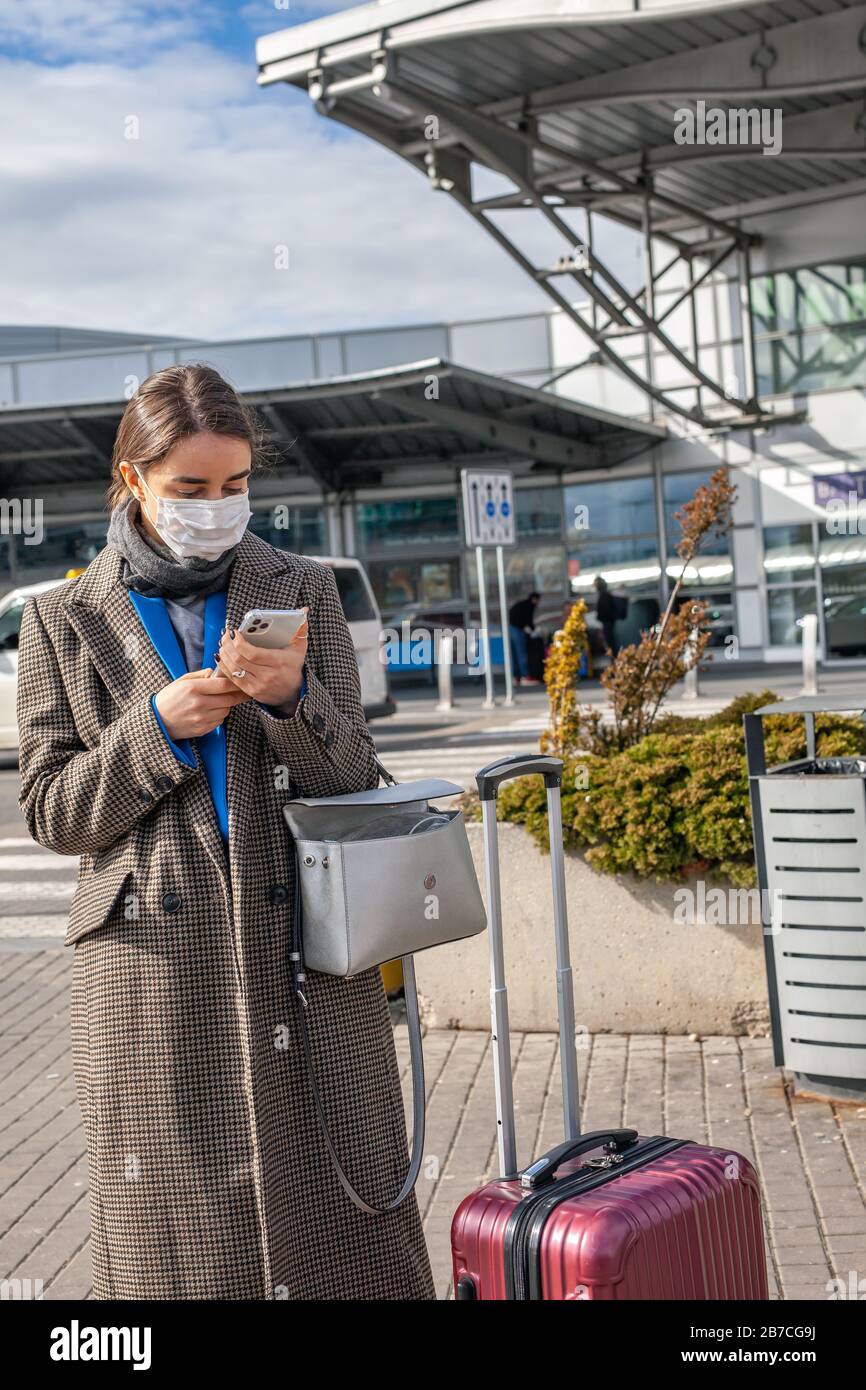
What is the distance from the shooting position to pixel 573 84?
1841 cm

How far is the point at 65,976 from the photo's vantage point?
7.63 meters

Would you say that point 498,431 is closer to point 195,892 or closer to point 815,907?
point 815,907

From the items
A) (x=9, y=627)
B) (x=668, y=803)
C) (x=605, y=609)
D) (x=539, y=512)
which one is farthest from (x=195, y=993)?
(x=539, y=512)

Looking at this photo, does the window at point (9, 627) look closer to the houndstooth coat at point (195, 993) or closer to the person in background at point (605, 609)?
the person in background at point (605, 609)

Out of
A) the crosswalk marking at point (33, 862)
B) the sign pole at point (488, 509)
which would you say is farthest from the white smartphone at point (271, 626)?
the sign pole at point (488, 509)

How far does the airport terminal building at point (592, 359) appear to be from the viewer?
685 inches

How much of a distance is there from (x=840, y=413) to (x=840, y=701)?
2229cm

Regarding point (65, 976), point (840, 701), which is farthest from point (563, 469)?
point (840, 701)

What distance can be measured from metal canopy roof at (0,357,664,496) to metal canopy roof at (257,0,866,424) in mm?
2276

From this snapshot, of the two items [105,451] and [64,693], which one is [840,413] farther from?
[64,693]

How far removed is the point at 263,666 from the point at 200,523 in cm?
34

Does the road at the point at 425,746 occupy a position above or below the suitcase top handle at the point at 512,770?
below

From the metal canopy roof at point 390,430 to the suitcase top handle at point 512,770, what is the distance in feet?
61.5

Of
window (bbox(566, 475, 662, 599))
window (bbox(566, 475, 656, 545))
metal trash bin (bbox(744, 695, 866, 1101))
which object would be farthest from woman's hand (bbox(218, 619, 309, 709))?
window (bbox(566, 475, 656, 545))
